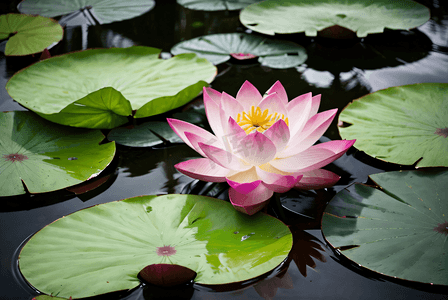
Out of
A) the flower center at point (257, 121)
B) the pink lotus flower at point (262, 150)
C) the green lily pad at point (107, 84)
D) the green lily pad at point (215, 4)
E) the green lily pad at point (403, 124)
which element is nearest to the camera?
the pink lotus flower at point (262, 150)

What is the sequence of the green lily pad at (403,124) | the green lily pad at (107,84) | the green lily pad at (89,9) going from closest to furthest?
the green lily pad at (403,124)
the green lily pad at (107,84)
the green lily pad at (89,9)

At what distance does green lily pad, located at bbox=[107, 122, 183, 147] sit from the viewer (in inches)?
53.6

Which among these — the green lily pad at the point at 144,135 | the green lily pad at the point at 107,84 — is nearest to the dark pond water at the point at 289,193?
the green lily pad at the point at 144,135

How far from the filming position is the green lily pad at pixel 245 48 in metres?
1.89

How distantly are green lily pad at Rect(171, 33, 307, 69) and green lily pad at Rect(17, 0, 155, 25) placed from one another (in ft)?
2.08

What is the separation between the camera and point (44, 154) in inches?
49.1

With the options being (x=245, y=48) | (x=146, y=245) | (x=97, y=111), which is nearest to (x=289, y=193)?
(x=146, y=245)

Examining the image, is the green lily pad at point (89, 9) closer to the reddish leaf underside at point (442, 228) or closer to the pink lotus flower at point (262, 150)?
the pink lotus flower at point (262, 150)

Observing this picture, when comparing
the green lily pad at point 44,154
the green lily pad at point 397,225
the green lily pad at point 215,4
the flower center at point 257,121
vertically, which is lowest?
the green lily pad at point 44,154

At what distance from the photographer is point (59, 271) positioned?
855mm

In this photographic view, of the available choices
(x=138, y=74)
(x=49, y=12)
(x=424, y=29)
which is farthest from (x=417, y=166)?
(x=49, y=12)

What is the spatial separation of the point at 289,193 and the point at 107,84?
91 cm

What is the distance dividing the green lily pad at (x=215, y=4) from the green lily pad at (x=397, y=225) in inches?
69.8

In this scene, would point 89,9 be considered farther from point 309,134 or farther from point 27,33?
point 309,134
